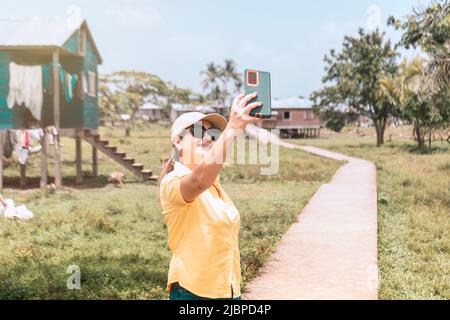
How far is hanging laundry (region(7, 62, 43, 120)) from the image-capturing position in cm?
1534

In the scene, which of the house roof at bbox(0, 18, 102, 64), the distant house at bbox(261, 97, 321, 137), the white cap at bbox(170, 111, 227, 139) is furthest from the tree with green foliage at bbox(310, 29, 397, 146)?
Answer: the white cap at bbox(170, 111, 227, 139)

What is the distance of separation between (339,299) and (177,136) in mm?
3040

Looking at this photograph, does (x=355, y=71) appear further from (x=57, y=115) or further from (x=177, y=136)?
(x=177, y=136)

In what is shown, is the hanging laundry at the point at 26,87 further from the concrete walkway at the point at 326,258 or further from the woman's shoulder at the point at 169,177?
the woman's shoulder at the point at 169,177

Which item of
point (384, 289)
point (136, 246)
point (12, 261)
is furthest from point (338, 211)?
point (12, 261)

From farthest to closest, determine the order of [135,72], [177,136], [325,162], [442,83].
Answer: [135,72], [325,162], [442,83], [177,136]

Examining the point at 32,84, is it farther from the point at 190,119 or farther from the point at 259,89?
the point at 259,89

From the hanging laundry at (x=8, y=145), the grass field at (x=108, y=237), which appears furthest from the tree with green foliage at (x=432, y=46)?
the hanging laundry at (x=8, y=145)

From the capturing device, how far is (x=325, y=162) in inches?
941

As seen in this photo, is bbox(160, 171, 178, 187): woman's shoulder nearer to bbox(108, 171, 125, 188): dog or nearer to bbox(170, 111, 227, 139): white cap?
bbox(170, 111, 227, 139): white cap

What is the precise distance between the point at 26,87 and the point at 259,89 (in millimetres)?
14521

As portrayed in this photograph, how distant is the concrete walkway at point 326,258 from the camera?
5324 millimetres

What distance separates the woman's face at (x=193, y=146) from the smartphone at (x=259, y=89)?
48cm

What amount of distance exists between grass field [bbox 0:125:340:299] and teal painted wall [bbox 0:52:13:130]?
1989mm
